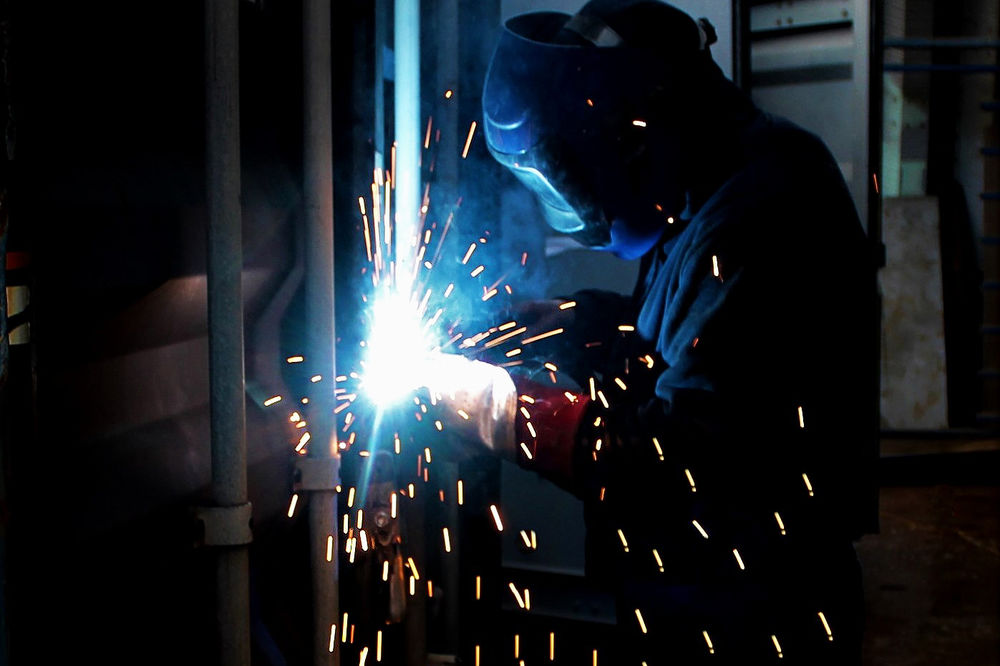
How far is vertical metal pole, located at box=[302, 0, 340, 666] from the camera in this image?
1525 millimetres

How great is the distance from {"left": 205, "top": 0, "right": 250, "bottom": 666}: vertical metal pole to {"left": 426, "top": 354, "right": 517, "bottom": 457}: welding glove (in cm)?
72

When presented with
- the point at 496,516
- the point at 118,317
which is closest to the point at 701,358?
the point at 118,317

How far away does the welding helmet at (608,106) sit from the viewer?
71.8 inches

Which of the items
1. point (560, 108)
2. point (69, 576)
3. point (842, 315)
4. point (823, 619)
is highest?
point (560, 108)

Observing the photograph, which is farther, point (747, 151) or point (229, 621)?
point (747, 151)

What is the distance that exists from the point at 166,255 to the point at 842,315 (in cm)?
125

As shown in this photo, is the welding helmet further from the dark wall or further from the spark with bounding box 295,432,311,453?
the spark with bounding box 295,432,311,453

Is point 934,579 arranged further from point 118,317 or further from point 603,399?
point 118,317

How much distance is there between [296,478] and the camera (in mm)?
1607

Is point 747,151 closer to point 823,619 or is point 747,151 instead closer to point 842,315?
point 842,315

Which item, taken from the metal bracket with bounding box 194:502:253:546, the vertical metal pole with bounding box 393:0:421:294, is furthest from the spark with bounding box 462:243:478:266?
the metal bracket with bounding box 194:502:253:546

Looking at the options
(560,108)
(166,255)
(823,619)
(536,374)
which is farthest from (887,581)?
(166,255)

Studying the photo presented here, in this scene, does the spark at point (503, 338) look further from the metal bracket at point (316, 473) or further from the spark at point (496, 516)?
the spark at point (496, 516)

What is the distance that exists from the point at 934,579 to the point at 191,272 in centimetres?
406
